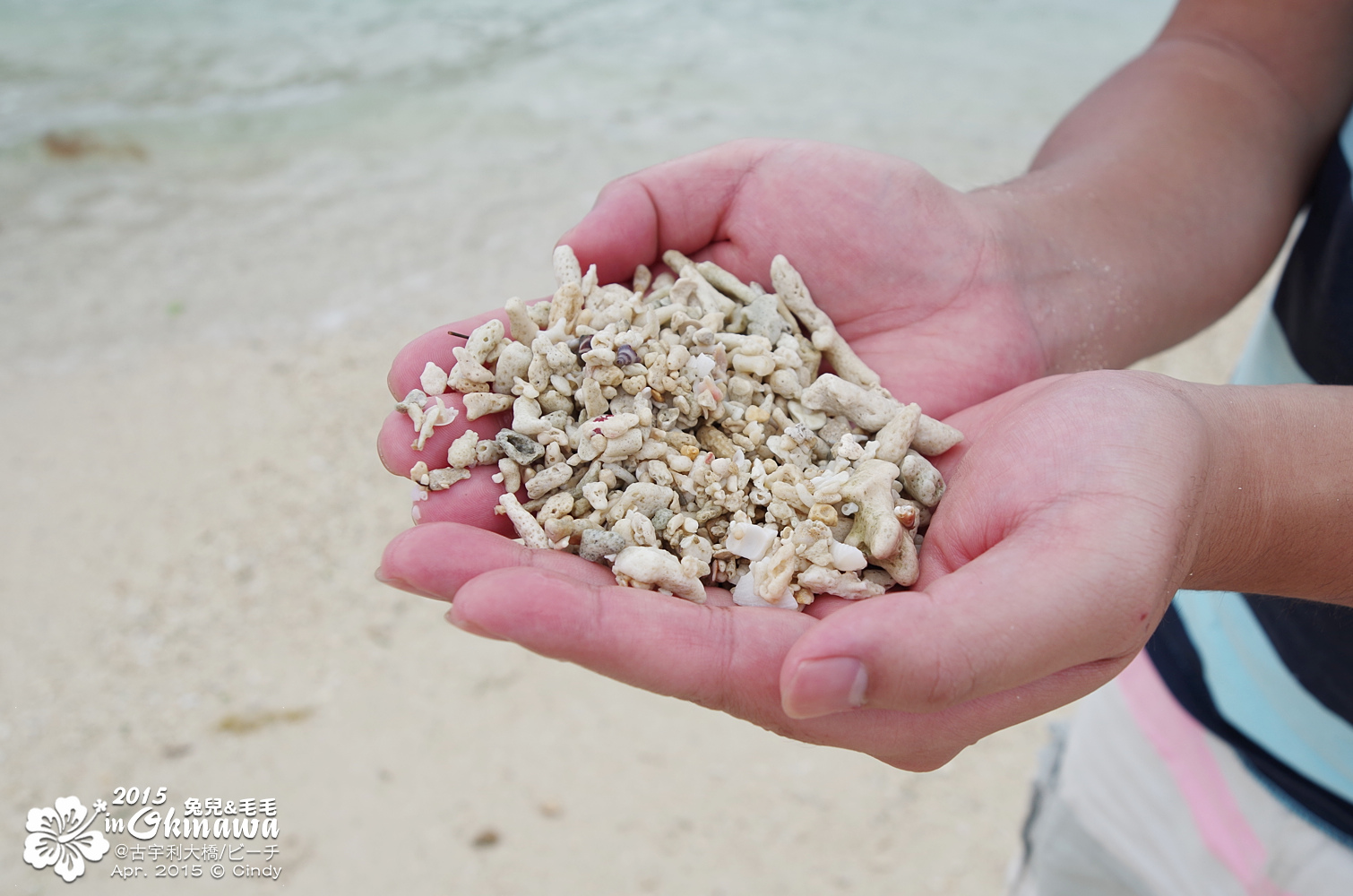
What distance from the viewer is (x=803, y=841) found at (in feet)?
7.60

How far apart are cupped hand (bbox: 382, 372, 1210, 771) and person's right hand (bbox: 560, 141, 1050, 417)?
0.40 m

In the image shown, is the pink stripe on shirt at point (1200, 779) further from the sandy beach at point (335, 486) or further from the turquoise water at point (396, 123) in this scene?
the turquoise water at point (396, 123)

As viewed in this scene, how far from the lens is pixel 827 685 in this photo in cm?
98

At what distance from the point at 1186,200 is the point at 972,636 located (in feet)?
4.09

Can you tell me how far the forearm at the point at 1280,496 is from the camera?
3.85 ft

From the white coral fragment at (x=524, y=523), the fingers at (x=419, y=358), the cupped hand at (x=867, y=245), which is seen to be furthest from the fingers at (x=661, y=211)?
the white coral fragment at (x=524, y=523)

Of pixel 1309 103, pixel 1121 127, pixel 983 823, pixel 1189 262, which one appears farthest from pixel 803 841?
A: pixel 1309 103

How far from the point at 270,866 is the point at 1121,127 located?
251cm

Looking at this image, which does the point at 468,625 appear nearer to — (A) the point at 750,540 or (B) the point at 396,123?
(A) the point at 750,540

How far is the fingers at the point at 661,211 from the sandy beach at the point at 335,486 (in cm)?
132

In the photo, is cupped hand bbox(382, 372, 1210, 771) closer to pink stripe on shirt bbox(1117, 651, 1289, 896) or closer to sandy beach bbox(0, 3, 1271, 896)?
pink stripe on shirt bbox(1117, 651, 1289, 896)

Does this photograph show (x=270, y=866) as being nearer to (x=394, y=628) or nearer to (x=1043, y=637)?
(x=394, y=628)

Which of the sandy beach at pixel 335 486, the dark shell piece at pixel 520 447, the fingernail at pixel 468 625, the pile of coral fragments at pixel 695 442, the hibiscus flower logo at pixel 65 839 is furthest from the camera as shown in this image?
the sandy beach at pixel 335 486

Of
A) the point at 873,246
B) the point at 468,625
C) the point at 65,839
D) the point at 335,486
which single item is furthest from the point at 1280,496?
the point at 335,486
